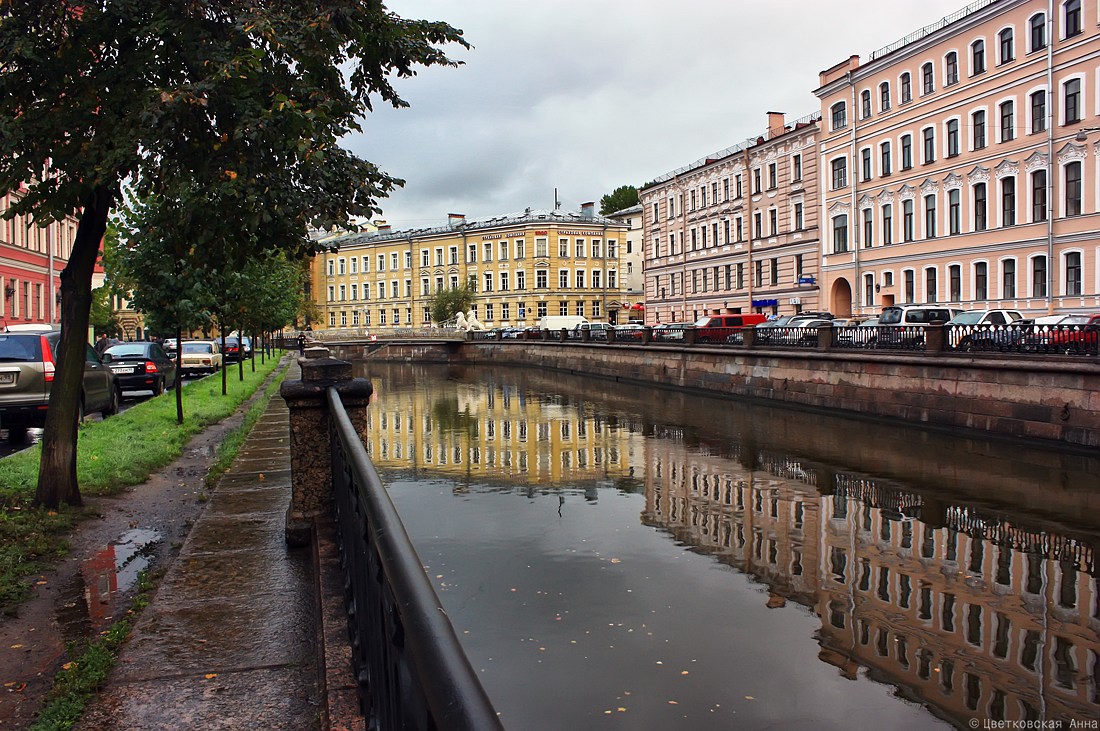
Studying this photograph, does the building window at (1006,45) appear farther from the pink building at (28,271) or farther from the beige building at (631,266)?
the beige building at (631,266)

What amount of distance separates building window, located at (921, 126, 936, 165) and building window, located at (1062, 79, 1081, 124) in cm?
716

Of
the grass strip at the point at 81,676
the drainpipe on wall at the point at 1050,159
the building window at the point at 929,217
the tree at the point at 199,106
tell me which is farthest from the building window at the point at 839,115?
the grass strip at the point at 81,676

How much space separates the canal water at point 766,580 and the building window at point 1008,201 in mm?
22446

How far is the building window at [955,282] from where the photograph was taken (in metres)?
40.1

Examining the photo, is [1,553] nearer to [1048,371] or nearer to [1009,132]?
[1048,371]

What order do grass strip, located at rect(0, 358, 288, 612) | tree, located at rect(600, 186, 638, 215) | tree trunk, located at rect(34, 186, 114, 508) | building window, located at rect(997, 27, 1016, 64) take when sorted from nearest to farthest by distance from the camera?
grass strip, located at rect(0, 358, 288, 612)
tree trunk, located at rect(34, 186, 114, 508)
building window, located at rect(997, 27, 1016, 64)
tree, located at rect(600, 186, 638, 215)

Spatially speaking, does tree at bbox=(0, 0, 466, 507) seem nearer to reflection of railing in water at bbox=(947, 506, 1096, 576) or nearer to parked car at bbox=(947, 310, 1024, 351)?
reflection of railing in water at bbox=(947, 506, 1096, 576)

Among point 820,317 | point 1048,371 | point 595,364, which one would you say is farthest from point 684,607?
point 595,364

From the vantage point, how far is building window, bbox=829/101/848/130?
1877 inches

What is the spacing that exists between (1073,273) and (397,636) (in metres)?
38.1

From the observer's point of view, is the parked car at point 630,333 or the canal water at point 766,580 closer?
the canal water at point 766,580

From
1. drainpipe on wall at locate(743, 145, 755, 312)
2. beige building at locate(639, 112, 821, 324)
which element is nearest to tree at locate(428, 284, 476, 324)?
beige building at locate(639, 112, 821, 324)

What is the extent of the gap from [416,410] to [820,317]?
20.5 m

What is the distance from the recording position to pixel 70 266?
856 centimetres
